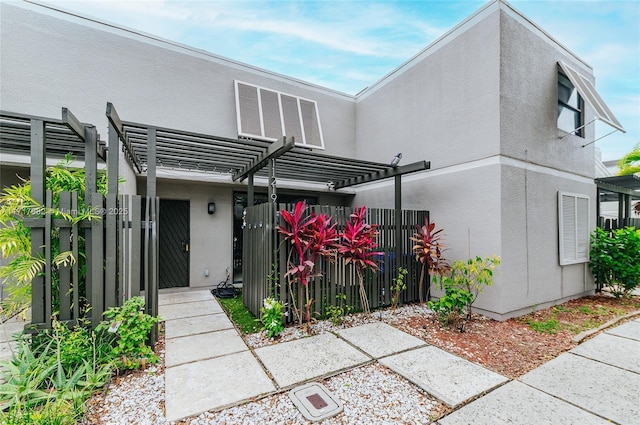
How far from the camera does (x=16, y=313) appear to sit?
5.02 m

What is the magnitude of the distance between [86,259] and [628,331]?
867cm

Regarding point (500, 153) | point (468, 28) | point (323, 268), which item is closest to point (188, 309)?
point (323, 268)

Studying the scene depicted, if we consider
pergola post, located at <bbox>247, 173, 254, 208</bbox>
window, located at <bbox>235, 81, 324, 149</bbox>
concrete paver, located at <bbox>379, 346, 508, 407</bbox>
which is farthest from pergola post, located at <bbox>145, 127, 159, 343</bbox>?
window, located at <bbox>235, 81, 324, 149</bbox>

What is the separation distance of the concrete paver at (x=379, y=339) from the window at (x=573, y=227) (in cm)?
468

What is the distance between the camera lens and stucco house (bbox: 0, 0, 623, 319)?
18.1ft

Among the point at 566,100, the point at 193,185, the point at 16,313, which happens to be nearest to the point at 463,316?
the point at 566,100

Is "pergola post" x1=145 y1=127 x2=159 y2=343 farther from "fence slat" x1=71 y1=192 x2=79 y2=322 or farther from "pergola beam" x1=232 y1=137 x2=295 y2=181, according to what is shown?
"pergola beam" x1=232 y1=137 x2=295 y2=181

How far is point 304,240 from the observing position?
4840 mm

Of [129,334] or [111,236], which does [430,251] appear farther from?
[111,236]

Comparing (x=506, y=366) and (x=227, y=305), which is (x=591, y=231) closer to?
(x=506, y=366)

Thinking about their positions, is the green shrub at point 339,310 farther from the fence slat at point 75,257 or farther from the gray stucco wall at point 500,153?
the fence slat at point 75,257

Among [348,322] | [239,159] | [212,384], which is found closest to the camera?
[212,384]

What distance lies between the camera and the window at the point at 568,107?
681 centimetres

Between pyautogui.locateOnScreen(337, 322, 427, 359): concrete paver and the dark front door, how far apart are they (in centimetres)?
511
